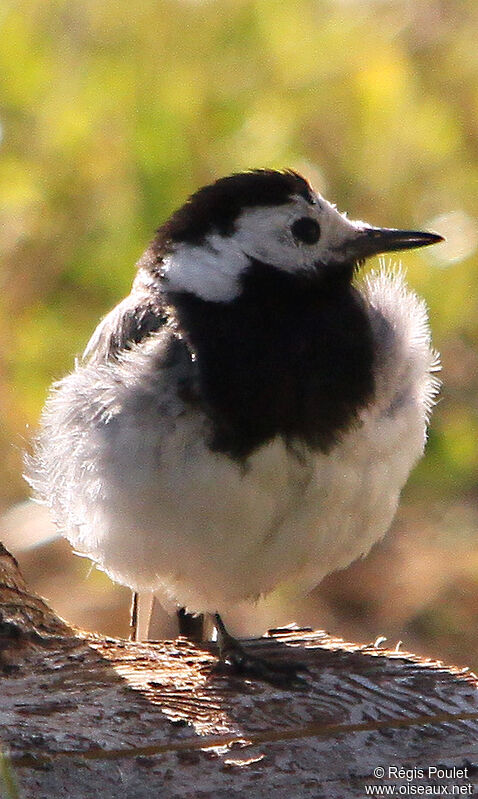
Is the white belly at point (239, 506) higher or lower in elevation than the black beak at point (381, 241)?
lower

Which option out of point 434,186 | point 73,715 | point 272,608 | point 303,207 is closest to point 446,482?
point 272,608

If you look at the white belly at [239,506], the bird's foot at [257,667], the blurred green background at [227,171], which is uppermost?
the blurred green background at [227,171]

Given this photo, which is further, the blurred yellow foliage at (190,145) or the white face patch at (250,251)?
the blurred yellow foliage at (190,145)

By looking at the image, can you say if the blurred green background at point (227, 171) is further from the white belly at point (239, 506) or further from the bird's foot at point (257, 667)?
the bird's foot at point (257, 667)

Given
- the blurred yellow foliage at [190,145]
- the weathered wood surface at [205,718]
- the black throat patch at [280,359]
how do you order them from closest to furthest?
1. the weathered wood surface at [205,718]
2. the black throat patch at [280,359]
3. the blurred yellow foliage at [190,145]

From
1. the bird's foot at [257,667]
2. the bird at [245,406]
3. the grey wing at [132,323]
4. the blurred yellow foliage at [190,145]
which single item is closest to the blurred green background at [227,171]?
the blurred yellow foliage at [190,145]

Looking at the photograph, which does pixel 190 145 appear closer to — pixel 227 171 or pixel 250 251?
pixel 227 171

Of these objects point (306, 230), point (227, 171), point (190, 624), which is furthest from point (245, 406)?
point (227, 171)
